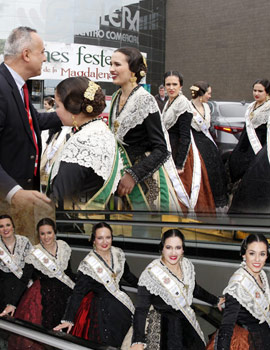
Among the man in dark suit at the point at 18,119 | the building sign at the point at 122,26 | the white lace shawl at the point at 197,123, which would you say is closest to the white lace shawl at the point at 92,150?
the man in dark suit at the point at 18,119

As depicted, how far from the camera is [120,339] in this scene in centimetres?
146

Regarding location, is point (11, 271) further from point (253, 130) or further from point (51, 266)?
point (253, 130)

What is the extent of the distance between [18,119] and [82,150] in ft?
0.87

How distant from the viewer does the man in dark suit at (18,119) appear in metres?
1.50

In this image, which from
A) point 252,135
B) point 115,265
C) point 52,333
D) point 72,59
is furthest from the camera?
point 252,135

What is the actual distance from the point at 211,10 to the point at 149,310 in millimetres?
1022

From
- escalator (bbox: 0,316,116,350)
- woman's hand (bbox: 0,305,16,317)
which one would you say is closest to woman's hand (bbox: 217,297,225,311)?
escalator (bbox: 0,316,116,350)

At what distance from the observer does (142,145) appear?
1.76 meters

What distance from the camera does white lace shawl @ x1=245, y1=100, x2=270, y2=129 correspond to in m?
2.88

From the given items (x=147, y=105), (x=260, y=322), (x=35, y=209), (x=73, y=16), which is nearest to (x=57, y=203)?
(x=35, y=209)

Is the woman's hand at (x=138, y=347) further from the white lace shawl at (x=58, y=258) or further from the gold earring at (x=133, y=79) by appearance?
the gold earring at (x=133, y=79)

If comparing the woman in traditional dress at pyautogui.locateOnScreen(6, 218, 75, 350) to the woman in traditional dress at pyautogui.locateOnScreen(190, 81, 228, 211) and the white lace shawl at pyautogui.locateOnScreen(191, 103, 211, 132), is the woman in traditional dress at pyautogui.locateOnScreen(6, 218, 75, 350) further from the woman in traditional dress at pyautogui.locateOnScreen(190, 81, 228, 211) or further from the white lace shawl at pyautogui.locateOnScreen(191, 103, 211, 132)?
the white lace shawl at pyautogui.locateOnScreen(191, 103, 211, 132)

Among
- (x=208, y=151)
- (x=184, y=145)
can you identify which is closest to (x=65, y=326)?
(x=184, y=145)

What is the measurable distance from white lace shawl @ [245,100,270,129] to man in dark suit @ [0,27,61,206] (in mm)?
1619
